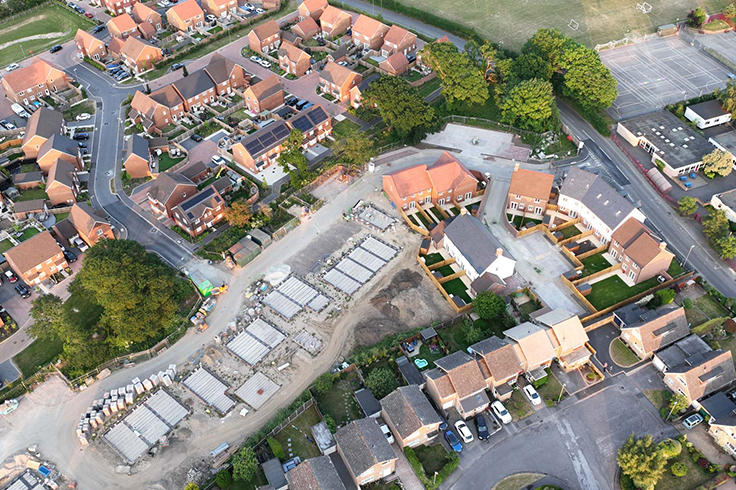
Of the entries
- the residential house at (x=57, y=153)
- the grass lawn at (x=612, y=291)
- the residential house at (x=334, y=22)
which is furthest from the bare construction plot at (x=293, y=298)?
the residential house at (x=334, y=22)

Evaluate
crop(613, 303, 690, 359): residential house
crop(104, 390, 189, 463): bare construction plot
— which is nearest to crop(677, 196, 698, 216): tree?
crop(613, 303, 690, 359): residential house

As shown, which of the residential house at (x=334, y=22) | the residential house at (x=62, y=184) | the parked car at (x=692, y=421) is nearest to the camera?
the parked car at (x=692, y=421)

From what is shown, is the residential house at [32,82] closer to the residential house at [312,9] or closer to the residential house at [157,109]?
the residential house at [157,109]

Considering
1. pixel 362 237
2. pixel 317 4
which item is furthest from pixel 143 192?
pixel 317 4

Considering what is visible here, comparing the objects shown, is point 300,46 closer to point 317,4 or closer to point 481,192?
point 317,4

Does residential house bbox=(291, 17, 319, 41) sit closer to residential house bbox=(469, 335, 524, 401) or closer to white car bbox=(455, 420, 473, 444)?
residential house bbox=(469, 335, 524, 401)

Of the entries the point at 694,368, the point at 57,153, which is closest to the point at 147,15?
the point at 57,153

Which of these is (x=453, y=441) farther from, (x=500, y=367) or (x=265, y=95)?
(x=265, y=95)
